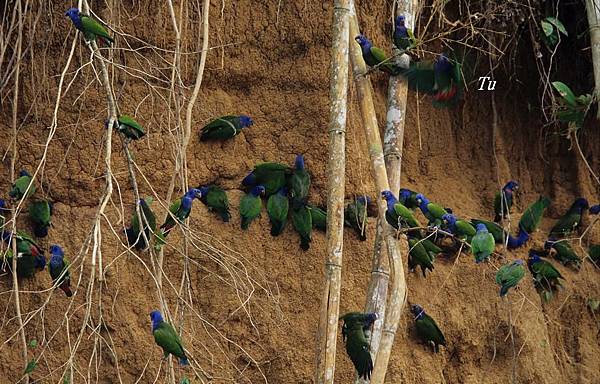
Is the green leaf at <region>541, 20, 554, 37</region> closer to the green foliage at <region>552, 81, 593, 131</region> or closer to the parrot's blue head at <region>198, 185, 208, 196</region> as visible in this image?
the green foliage at <region>552, 81, 593, 131</region>

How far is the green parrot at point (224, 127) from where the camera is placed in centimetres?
659

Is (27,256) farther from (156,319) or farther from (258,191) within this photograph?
(258,191)

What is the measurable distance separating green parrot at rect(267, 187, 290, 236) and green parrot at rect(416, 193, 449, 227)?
0.77m

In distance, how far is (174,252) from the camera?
A: 6.37 m

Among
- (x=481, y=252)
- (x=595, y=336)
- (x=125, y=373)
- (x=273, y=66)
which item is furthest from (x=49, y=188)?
(x=595, y=336)

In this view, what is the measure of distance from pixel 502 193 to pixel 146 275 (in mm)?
2177

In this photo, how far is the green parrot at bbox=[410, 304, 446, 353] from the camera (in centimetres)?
660

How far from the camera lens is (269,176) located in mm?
6566

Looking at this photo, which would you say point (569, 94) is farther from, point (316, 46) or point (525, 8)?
point (316, 46)

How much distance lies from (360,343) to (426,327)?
31.4 inches

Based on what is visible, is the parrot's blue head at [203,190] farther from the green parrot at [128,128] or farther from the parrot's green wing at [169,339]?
the parrot's green wing at [169,339]

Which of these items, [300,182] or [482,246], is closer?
[482,246]

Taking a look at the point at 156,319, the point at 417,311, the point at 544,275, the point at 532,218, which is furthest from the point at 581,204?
the point at 156,319

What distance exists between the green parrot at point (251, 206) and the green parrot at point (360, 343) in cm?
85
